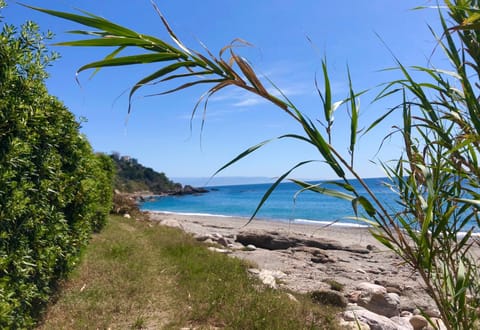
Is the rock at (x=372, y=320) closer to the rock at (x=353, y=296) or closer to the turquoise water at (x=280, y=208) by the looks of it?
the rock at (x=353, y=296)

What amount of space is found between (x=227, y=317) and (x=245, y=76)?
165 inches

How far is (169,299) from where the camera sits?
5.73 metres

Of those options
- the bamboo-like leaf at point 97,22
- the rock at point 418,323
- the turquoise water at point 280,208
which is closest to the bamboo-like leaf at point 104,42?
the bamboo-like leaf at point 97,22

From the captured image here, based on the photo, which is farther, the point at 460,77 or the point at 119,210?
the point at 119,210

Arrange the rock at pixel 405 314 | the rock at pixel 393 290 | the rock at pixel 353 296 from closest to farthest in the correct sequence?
the rock at pixel 405 314, the rock at pixel 353 296, the rock at pixel 393 290

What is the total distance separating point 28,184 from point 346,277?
10.1 meters

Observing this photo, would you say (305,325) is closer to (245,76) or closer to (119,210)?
(245,76)

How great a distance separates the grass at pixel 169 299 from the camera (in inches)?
183

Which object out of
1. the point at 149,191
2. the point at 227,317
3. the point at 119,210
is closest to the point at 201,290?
the point at 227,317

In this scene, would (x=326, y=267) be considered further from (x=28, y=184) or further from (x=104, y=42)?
(x=104, y=42)

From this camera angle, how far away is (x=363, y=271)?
1237cm

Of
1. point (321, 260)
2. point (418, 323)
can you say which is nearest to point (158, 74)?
point (418, 323)

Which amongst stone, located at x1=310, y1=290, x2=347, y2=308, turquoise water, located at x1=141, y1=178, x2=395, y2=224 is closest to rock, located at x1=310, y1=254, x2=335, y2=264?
turquoise water, located at x1=141, y1=178, x2=395, y2=224

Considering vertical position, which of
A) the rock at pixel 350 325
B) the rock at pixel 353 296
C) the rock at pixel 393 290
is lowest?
the rock at pixel 393 290
